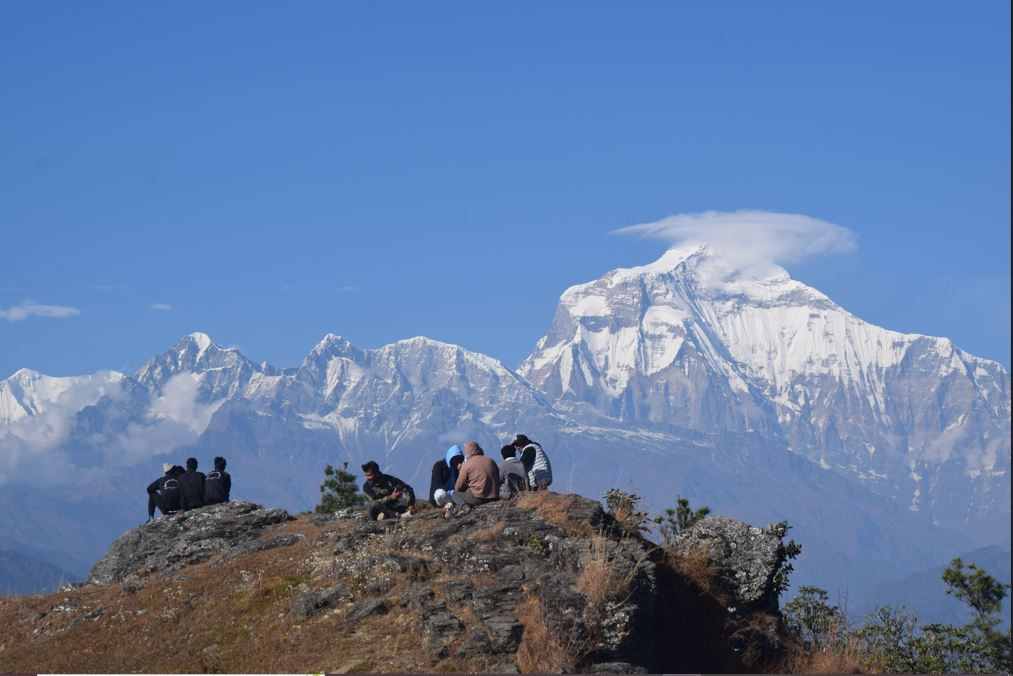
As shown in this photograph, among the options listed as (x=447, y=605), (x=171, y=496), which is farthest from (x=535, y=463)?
(x=171, y=496)

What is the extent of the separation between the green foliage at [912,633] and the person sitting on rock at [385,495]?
9546 mm

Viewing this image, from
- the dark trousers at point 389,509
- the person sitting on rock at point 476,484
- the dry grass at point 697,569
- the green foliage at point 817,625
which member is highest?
the person sitting on rock at point 476,484

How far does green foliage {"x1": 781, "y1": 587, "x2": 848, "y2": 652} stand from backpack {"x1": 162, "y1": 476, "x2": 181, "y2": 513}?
17.8 meters

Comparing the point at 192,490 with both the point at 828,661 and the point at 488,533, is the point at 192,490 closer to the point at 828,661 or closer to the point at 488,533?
the point at 488,533

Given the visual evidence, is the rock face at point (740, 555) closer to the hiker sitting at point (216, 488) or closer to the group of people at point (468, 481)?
the group of people at point (468, 481)

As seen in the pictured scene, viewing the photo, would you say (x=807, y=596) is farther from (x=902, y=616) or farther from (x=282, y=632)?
(x=282, y=632)

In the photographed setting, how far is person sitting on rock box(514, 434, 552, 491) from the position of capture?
1312 inches

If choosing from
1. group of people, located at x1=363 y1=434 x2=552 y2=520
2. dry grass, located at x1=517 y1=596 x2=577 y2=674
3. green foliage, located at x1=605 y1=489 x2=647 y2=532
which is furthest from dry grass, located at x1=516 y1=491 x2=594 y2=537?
dry grass, located at x1=517 y1=596 x2=577 y2=674

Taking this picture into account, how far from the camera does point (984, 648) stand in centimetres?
4869

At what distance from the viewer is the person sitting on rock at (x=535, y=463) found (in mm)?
33312

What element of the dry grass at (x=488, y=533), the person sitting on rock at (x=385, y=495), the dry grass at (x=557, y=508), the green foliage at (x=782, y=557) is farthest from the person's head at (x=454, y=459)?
the green foliage at (x=782, y=557)

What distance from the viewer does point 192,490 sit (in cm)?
3950

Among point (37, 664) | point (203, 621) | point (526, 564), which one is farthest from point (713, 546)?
point (37, 664)

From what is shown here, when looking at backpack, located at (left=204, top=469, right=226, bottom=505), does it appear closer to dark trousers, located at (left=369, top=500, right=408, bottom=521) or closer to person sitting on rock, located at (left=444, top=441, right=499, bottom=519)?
dark trousers, located at (left=369, top=500, right=408, bottom=521)
